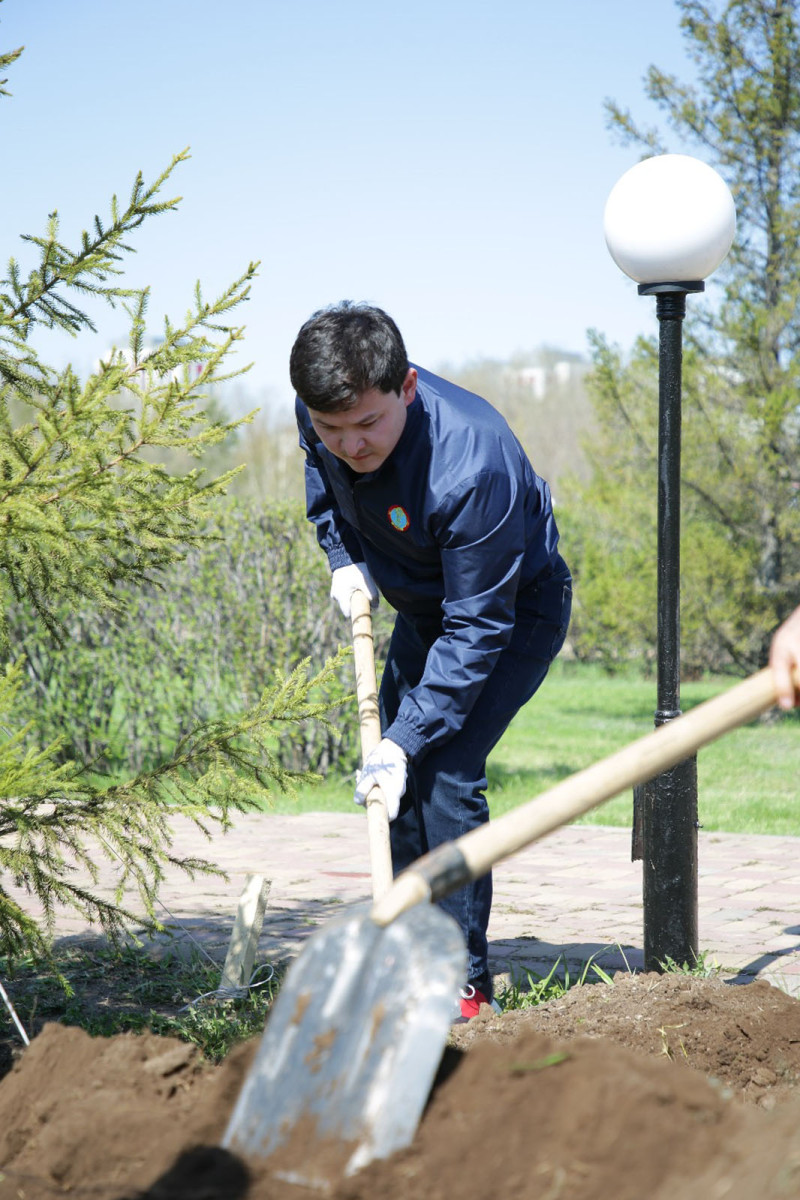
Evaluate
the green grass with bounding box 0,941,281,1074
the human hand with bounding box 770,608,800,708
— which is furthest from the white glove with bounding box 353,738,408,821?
the human hand with bounding box 770,608,800,708

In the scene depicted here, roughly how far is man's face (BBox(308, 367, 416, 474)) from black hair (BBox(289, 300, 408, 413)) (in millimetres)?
23

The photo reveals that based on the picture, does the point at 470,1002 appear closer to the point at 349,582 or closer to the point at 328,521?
the point at 349,582

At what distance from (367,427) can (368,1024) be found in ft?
5.17

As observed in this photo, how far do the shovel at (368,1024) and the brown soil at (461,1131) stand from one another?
2.3 inches

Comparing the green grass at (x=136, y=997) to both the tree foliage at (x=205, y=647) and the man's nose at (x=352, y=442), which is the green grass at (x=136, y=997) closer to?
the man's nose at (x=352, y=442)

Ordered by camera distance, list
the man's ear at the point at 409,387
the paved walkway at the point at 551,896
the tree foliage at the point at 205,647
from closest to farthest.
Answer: the man's ear at the point at 409,387
the paved walkway at the point at 551,896
the tree foliage at the point at 205,647

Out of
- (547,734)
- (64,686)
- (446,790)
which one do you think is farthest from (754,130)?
(446,790)

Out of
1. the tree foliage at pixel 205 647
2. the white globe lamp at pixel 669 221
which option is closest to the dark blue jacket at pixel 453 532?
the white globe lamp at pixel 669 221

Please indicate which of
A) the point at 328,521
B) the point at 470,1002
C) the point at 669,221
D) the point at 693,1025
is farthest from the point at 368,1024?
the point at 669,221

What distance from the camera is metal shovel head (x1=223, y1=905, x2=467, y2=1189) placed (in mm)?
1800

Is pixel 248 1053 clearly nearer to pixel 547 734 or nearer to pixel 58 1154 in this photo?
pixel 58 1154

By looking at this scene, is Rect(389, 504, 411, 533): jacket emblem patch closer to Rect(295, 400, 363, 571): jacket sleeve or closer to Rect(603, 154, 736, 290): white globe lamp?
Rect(295, 400, 363, 571): jacket sleeve

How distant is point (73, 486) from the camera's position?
2807 millimetres

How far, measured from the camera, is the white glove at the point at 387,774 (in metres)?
2.97
